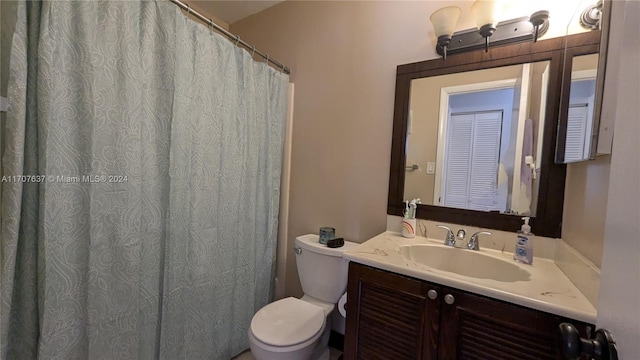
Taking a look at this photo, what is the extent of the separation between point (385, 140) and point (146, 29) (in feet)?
4.23

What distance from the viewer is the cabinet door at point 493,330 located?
771mm

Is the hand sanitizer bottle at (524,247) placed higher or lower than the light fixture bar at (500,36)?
lower

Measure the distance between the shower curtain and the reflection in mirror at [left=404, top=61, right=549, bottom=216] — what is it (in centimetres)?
103

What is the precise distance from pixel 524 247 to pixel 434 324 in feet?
1.77

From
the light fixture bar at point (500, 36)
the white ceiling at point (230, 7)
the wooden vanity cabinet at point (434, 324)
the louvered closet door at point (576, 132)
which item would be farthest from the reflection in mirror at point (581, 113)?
the white ceiling at point (230, 7)

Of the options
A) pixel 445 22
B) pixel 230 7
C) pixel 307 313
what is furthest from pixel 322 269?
pixel 230 7

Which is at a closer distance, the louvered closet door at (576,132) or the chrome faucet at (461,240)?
the louvered closet door at (576,132)

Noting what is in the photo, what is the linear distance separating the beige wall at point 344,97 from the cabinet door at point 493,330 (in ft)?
2.37

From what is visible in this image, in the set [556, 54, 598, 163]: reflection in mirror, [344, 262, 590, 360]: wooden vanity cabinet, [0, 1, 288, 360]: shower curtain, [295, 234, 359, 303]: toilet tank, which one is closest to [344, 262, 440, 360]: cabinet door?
[344, 262, 590, 360]: wooden vanity cabinet

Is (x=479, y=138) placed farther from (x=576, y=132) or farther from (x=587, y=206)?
(x=587, y=206)

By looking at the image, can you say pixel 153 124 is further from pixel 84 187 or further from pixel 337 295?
pixel 337 295

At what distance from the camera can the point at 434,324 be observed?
93 centimetres

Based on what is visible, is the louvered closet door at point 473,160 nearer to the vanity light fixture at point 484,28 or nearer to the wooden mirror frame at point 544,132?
the wooden mirror frame at point 544,132

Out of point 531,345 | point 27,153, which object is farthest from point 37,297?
point 531,345
